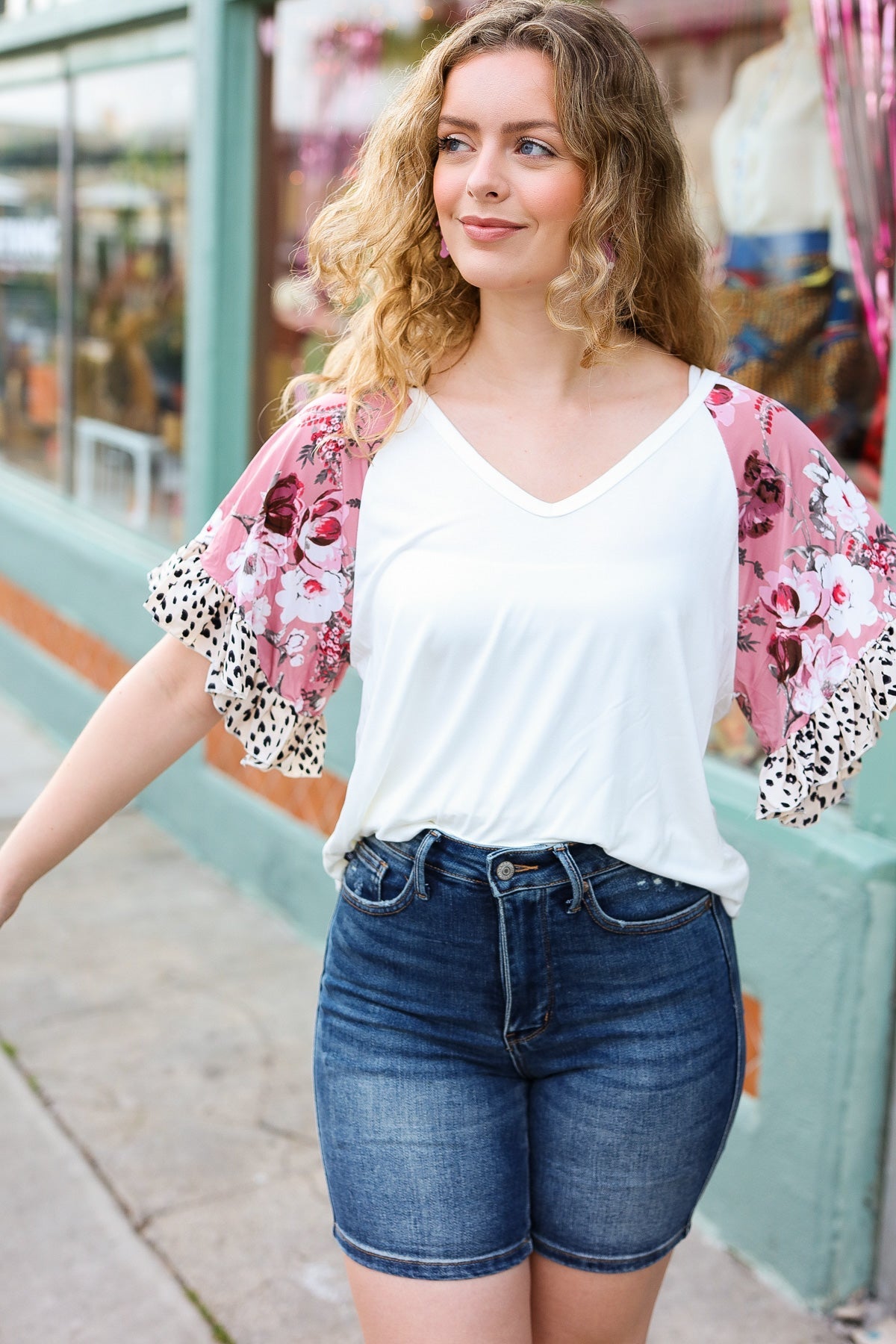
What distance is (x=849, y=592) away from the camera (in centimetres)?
179

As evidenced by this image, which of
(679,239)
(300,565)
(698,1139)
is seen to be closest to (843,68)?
(679,239)

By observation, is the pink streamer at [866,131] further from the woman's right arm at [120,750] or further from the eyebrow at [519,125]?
the woman's right arm at [120,750]

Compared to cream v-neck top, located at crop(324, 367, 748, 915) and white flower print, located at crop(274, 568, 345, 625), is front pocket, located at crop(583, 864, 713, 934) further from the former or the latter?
white flower print, located at crop(274, 568, 345, 625)

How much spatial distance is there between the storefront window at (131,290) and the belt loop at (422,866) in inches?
155

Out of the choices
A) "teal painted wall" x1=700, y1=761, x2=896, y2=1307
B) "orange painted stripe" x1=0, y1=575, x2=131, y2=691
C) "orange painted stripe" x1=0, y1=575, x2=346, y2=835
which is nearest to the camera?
"teal painted wall" x1=700, y1=761, x2=896, y2=1307

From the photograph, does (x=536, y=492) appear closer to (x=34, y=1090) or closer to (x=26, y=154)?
(x=34, y=1090)

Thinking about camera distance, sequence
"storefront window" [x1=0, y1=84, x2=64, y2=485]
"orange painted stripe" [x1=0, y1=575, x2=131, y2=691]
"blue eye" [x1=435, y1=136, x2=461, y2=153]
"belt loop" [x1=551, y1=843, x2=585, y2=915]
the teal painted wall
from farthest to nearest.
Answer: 1. "storefront window" [x1=0, y1=84, x2=64, y2=485]
2. "orange painted stripe" [x1=0, y1=575, x2=131, y2=691]
3. the teal painted wall
4. "blue eye" [x1=435, y1=136, x2=461, y2=153]
5. "belt loop" [x1=551, y1=843, x2=585, y2=915]

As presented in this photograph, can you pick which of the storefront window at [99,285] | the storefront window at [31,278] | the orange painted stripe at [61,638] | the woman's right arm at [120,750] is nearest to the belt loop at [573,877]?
the woman's right arm at [120,750]

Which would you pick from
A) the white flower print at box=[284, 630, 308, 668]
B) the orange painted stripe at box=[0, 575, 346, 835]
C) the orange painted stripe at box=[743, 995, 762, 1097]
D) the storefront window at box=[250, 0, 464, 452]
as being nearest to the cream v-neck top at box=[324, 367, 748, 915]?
the white flower print at box=[284, 630, 308, 668]

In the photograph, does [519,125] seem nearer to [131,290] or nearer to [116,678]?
[116,678]

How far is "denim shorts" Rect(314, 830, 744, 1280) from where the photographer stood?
5.36ft

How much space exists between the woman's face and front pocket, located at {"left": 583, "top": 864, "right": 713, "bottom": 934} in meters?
0.67

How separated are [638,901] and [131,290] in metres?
4.77

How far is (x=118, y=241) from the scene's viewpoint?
5945 millimetres
